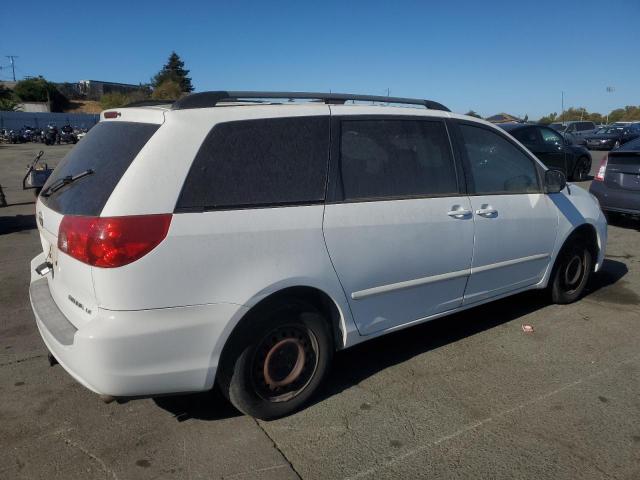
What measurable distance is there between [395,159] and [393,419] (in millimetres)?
1666

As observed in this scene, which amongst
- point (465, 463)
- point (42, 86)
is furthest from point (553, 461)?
point (42, 86)

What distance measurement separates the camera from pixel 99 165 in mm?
3074

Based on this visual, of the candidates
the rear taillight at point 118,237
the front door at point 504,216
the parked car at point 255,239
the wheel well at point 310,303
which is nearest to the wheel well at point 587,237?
the front door at point 504,216

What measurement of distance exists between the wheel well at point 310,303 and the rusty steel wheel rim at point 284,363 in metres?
0.16

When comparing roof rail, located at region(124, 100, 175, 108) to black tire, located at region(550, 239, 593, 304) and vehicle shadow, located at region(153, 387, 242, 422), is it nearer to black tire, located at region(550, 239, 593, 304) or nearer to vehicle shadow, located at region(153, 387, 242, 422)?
vehicle shadow, located at region(153, 387, 242, 422)

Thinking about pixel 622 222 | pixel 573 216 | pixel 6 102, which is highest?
pixel 6 102

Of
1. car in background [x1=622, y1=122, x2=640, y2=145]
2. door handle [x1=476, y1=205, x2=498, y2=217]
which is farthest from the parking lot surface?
car in background [x1=622, y1=122, x2=640, y2=145]

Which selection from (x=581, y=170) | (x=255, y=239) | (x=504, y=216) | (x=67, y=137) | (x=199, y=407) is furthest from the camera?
(x=67, y=137)

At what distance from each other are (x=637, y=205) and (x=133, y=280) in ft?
25.8

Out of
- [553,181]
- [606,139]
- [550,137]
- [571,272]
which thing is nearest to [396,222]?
[553,181]

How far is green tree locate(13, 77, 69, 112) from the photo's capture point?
82475 millimetres

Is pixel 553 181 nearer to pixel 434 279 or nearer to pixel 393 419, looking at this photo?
pixel 434 279

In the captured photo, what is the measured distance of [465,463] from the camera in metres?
2.88

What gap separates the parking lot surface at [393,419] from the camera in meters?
2.85
